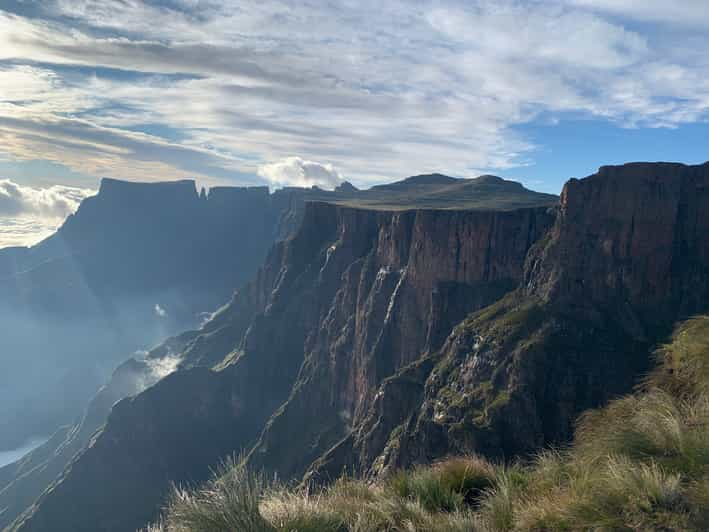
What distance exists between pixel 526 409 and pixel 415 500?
119ft

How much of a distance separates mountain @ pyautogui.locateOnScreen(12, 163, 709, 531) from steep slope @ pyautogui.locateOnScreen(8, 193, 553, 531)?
27 cm

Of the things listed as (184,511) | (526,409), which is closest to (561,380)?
(526,409)

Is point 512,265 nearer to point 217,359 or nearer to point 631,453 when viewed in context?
point 631,453

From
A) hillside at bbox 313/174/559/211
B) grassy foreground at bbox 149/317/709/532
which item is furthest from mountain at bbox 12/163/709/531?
hillside at bbox 313/174/559/211

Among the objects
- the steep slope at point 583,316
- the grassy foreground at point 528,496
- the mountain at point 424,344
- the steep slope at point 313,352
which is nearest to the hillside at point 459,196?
the mountain at point 424,344

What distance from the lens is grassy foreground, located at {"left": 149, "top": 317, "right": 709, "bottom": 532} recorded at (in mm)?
7055

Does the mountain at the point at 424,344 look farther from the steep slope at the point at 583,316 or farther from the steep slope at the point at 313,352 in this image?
the steep slope at the point at 313,352

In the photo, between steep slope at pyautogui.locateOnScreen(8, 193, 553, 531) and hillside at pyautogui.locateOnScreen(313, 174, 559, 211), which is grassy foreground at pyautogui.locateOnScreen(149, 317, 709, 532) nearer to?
steep slope at pyautogui.locateOnScreen(8, 193, 553, 531)

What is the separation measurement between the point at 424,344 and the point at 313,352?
105 feet

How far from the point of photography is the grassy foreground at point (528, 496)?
7.05m

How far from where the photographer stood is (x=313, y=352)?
99.1 m

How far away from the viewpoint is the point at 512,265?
62688mm

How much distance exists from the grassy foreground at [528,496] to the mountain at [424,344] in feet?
24.8

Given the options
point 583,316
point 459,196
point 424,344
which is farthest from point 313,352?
point 583,316
